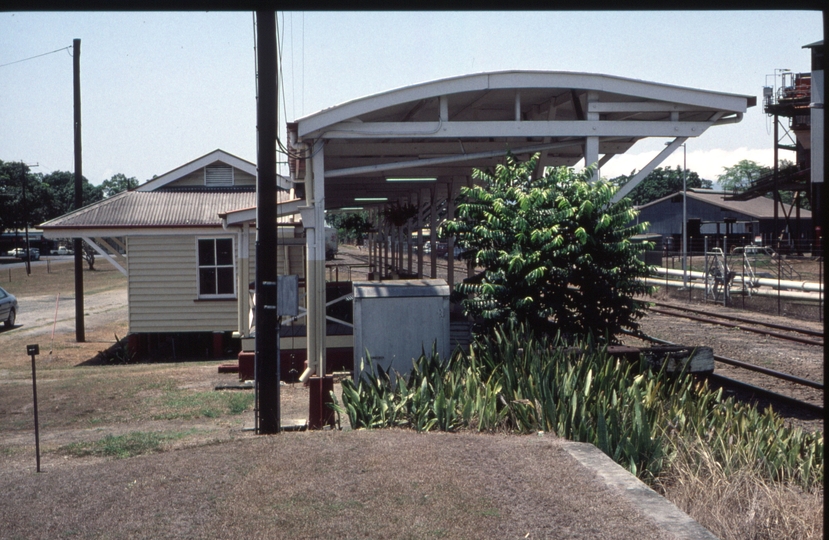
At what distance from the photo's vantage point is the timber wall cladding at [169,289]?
18.4 meters

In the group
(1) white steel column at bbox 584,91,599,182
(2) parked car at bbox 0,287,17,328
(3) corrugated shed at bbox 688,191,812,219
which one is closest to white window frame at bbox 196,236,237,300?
(1) white steel column at bbox 584,91,599,182

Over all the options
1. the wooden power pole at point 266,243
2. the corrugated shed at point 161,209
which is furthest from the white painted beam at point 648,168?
the corrugated shed at point 161,209

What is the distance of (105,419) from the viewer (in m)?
10.5

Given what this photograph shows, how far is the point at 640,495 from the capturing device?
4.90 metres

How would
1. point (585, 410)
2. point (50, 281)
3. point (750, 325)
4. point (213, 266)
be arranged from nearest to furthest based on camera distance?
point (585, 410), point (213, 266), point (750, 325), point (50, 281)

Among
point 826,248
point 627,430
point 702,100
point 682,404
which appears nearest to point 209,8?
point 826,248

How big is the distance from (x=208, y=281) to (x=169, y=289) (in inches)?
34.4

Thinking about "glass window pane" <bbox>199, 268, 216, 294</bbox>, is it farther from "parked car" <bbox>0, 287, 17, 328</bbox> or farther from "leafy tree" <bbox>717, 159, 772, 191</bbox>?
"leafy tree" <bbox>717, 159, 772, 191</bbox>

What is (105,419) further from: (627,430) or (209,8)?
(209,8)

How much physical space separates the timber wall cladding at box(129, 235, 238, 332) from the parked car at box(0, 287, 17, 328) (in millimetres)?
8704

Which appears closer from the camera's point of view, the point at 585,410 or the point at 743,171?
the point at 585,410

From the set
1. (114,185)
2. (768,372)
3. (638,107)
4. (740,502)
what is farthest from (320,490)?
(114,185)

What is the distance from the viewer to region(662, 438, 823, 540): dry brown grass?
4.85 m

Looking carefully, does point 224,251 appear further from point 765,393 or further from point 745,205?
point 745,205
